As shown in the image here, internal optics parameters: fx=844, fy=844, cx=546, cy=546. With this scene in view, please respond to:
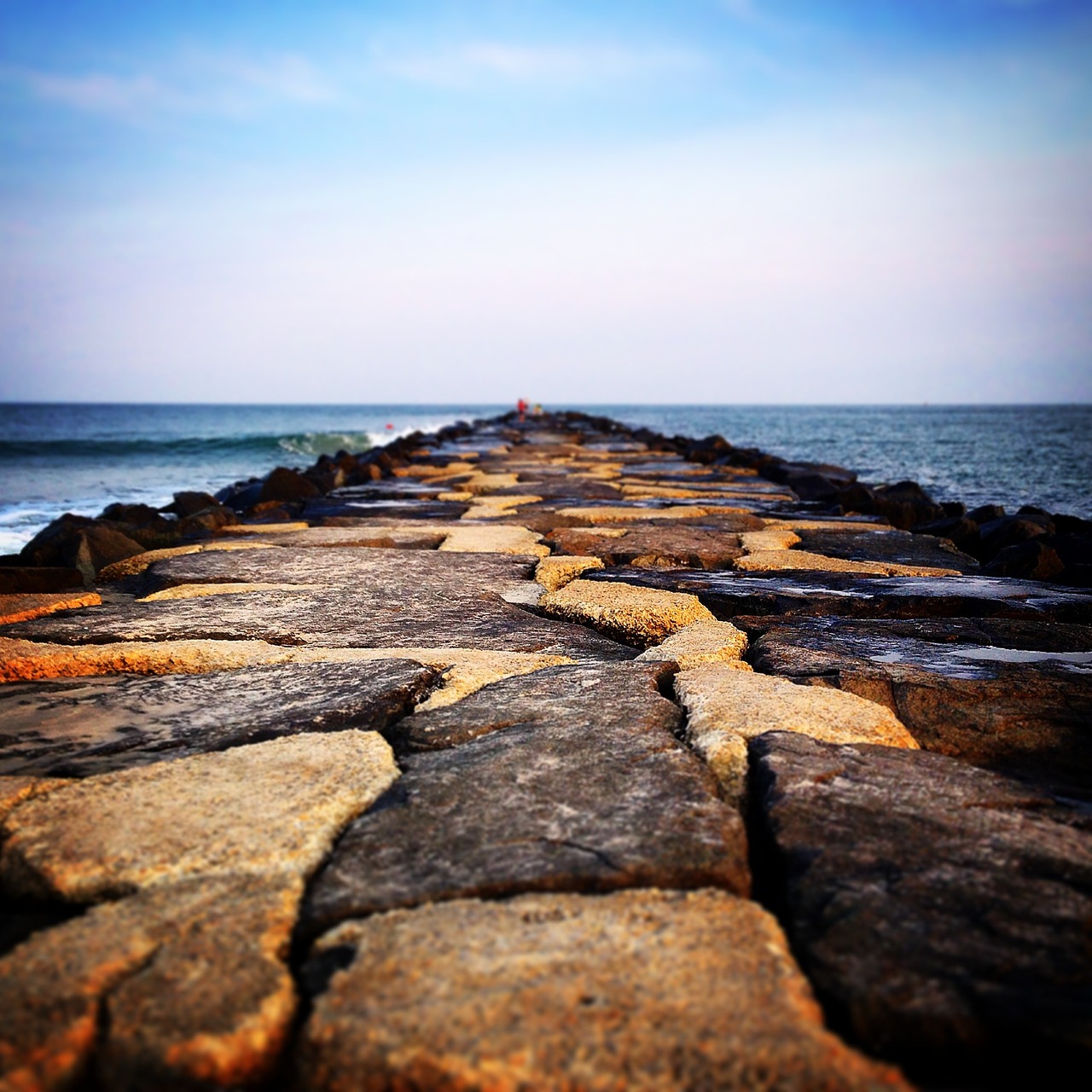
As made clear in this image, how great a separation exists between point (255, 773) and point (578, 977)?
2.10 ft

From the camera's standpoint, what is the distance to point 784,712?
1437mm

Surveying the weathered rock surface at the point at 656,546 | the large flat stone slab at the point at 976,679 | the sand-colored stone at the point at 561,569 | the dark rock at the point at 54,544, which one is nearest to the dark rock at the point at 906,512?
the weathered rock surface at the point at 656,546

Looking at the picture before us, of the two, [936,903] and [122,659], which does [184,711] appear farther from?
[936,903]

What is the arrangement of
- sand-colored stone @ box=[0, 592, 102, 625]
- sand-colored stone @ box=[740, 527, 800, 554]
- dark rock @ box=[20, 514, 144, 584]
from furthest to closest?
dark rock @ box=[20, 514, 144, 584]
sand-colored stone @ box=[740, 527, 800, 554]
sand-colored stone @ box=[0, 592, 102, 625]

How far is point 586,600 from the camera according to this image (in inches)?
90.3

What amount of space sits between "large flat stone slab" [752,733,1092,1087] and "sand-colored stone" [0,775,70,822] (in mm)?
1016

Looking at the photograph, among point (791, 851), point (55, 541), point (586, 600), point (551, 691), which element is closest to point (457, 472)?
point (55, 541)

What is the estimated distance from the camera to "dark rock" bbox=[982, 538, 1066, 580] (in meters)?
3.49

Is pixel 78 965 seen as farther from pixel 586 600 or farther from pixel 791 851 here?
pixel 586 600

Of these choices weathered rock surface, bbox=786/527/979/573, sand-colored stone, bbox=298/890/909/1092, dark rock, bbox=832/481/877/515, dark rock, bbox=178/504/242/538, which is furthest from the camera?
dark rock, bbox=832/481/877/515

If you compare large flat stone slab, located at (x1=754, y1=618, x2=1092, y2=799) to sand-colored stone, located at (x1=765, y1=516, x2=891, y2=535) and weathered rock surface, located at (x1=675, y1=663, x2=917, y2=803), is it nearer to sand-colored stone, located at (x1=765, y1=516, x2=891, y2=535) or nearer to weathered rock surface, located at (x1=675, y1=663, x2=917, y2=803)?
weathered rock surface, located at (x1=675, y1=663, x2=917, y2=803)

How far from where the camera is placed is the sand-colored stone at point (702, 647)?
1.80 metres

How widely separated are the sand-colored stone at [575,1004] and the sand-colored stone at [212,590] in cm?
175

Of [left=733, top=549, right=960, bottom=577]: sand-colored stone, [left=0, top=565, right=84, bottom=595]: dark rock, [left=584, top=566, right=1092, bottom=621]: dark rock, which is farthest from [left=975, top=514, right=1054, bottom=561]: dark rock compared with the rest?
[left=0, top=565, right=84, bottom=595]: dark rock
